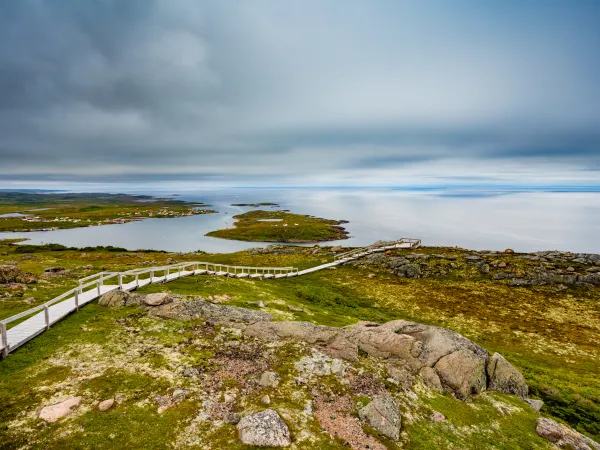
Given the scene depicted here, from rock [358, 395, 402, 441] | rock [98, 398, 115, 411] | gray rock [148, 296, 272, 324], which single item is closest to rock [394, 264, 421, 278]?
gray rock [148, 296, 272, 324]

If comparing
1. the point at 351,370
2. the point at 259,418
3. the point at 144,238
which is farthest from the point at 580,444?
the point at 144,238

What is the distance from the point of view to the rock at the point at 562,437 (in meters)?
12.3

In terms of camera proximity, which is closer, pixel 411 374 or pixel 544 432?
pixel 544 432

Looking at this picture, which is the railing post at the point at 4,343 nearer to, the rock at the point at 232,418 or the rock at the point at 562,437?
the rock at the point at 232,418

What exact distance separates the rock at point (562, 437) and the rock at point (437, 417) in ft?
14.3

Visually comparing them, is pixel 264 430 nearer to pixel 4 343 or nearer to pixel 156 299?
pixel 4 343

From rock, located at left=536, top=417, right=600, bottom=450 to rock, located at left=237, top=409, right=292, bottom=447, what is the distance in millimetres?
11168

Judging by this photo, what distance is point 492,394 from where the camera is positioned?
15062 millimetres

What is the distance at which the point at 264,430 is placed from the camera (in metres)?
9.88

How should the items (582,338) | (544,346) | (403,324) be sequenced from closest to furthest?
(403,324) < (544,346) < (582,338)

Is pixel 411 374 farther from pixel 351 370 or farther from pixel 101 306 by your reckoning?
pixel 101 306

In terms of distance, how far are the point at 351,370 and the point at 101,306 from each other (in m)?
17.2

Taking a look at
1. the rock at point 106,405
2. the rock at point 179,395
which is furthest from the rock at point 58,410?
the rock at point 179,395

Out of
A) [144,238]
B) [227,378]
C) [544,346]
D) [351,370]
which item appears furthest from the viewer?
[144,238]
